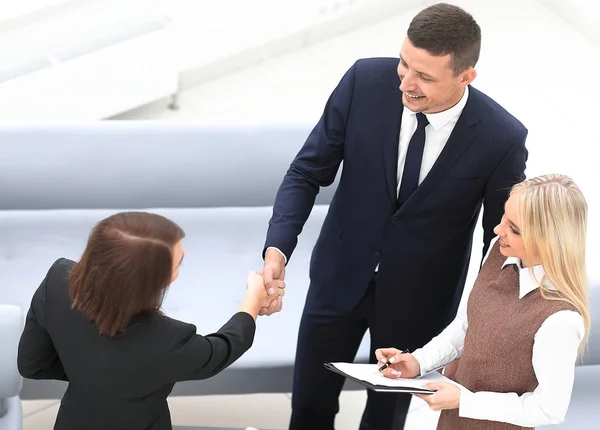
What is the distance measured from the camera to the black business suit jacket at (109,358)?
2.09 m

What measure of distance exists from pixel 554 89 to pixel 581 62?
37 centimetres

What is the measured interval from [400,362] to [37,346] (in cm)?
95

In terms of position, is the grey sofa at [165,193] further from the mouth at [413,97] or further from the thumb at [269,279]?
the mouth at [413,97]

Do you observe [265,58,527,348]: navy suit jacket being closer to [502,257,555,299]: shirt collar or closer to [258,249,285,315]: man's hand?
[258,249,285,315]: man's hand

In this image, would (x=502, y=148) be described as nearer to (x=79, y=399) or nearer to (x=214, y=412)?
(x=79, y=399)

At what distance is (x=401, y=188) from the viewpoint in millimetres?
2615

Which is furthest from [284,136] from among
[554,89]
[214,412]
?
[554,89]

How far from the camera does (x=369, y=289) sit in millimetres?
2783

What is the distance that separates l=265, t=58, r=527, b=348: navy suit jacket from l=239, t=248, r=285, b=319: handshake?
0.04 metres

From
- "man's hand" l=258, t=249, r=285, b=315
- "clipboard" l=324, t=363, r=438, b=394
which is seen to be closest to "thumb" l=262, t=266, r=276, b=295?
"man's hand" l=258, t=249, r=285, b=315

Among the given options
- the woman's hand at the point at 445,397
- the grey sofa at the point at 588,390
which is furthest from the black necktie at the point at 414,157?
the grey sofa at the point at 588,390

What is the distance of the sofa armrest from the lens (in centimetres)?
275

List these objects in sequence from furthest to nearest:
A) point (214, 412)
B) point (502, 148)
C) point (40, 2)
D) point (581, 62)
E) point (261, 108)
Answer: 1. point (581, 62)
2. point (261, 108)
3. point (40, 2)
4. point (214, 412)
5. point (502, 148)

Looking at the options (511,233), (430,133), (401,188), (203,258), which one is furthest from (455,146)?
(203,258)
